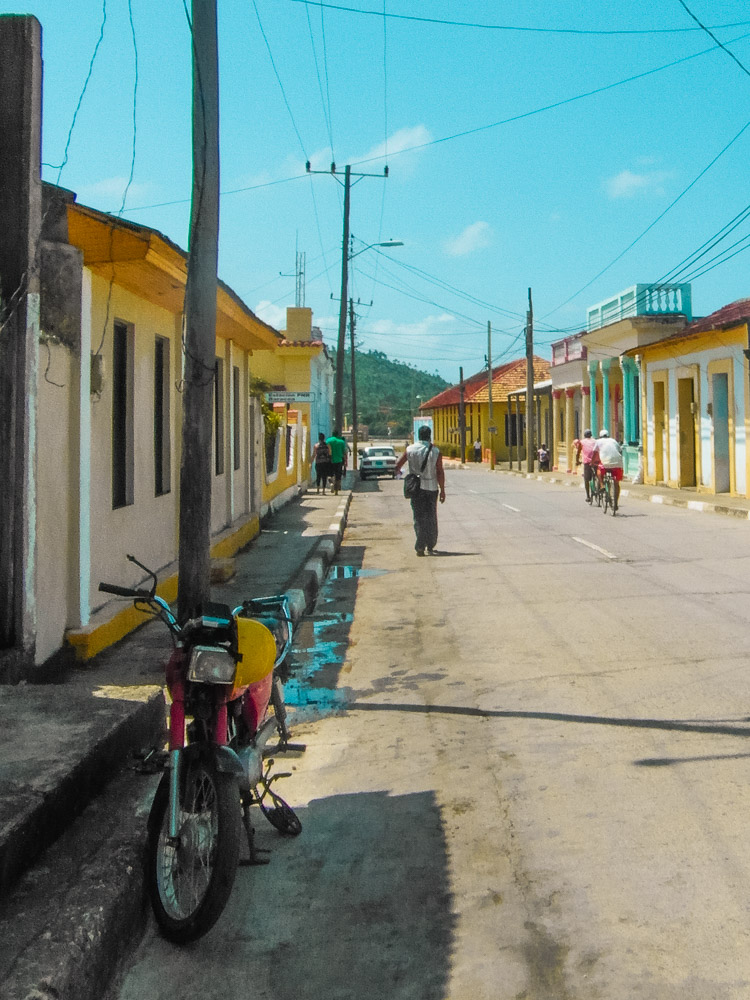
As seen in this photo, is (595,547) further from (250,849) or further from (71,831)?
(71,831)

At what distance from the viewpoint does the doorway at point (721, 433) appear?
26.6 meters

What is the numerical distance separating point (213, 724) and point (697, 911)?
1768mm

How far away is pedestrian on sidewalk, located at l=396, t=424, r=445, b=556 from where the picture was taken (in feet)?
47.4

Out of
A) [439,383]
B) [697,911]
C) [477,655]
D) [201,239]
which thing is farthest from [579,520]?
[439,383]

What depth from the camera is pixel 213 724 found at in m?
3.95

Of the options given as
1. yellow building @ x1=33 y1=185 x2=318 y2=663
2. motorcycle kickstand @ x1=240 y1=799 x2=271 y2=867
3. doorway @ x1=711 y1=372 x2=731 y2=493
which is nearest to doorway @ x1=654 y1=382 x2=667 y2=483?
doorway @ x1=711 y1=372 x2=731 y2=493

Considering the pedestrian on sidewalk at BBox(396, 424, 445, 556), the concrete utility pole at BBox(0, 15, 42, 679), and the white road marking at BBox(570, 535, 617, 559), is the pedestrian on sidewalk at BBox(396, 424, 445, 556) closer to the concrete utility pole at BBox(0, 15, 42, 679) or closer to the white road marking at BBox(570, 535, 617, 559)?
the white road marking at BBox(570, 535, 617, 559)

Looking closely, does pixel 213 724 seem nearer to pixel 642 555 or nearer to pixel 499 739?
pixel 499 739

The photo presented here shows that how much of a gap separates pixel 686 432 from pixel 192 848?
28.1 m

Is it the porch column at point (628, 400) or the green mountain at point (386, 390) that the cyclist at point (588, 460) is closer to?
the porch column at point (628, 400)

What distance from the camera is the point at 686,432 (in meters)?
30.1

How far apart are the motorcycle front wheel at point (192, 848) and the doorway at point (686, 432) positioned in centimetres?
2768

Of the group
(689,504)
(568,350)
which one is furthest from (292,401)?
(568,350)

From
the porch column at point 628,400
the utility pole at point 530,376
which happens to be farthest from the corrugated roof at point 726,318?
the utility pole at point 530,376
